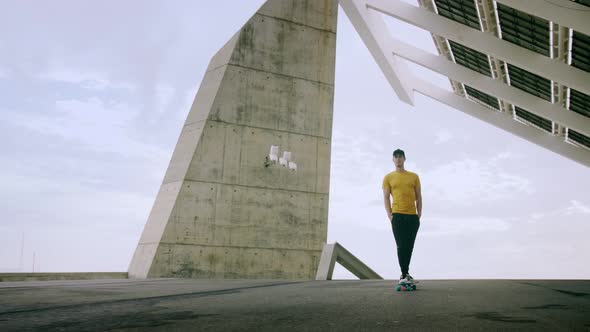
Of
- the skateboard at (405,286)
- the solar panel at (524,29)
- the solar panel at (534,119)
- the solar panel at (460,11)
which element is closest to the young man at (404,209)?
the skateboard at (405,286)

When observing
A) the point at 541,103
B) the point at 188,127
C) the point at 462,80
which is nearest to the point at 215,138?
the point at 188,127

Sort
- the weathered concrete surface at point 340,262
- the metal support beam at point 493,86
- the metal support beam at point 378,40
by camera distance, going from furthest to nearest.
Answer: the metal support beam at point 493,86 → the metal support beam at point 378,40 → the weathered concrete surface at point 340,262

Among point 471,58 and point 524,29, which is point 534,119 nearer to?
point 471,58

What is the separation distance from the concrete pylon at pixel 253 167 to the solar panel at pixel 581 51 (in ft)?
25.7

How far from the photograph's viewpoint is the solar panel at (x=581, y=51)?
1920 cm

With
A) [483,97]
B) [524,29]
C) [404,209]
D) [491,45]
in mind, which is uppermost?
[483,97]

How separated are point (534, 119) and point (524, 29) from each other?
12682 millimetres

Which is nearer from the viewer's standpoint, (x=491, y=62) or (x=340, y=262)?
(x=340, y=262)

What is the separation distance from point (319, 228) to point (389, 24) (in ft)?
32.2

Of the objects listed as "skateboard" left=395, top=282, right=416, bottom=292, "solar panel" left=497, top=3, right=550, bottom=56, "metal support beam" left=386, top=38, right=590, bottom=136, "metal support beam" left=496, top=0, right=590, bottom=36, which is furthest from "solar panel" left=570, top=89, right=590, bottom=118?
"skateboard" left=395, top=282, right=416, bottom=292

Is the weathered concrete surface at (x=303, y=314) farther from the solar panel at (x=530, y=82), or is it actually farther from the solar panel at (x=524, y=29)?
the solar panel at (x=530, y=82)

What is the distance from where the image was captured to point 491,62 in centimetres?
2492

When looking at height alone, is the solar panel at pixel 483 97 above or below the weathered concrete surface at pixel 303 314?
above

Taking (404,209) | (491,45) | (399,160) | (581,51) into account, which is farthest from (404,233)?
(581,51)
